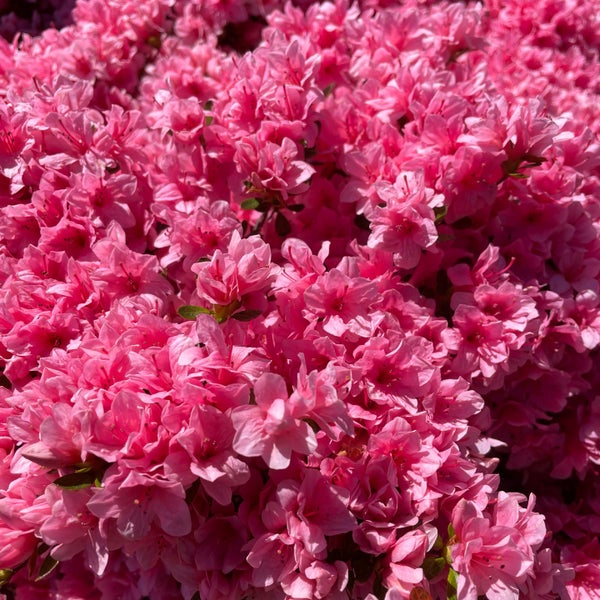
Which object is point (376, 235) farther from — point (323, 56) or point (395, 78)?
point (323, 56)

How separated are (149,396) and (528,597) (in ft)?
3.37

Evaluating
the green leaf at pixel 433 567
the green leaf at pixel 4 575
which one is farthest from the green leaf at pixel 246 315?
the green leaf at pixel 4 575

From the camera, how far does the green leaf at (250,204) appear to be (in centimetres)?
190

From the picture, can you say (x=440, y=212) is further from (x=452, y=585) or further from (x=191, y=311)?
(x=452, y=585)

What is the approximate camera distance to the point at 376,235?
1785 mm

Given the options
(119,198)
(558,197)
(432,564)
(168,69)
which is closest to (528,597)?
(432,564)

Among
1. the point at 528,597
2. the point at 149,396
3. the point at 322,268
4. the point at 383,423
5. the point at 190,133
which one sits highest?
the point at 190,133

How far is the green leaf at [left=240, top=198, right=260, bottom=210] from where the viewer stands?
6.24 feet

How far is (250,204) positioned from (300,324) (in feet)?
1.57

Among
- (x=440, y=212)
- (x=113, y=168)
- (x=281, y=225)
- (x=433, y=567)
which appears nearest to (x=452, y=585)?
(x=433, y=567)

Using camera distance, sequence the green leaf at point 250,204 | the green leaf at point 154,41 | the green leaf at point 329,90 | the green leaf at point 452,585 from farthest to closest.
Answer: the green leaf at point 154,41 < the green leaf at point 329,90 < the green leaf at point 250,204 < the green leaf at point 452,585

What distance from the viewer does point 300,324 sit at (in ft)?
5.33

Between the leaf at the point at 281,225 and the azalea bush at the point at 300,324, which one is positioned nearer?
the azalea bush at the point at 300,324

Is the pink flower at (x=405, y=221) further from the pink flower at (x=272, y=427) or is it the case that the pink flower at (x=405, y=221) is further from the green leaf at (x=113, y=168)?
the green leaf at (x=113, y=168)
